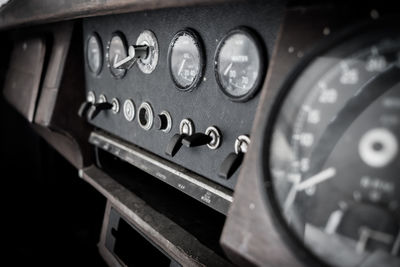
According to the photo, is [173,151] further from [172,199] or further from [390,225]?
[390,225]

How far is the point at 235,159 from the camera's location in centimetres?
75

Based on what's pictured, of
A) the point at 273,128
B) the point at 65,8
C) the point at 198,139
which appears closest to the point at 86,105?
the point at 65,8

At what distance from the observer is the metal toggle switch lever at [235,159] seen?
746 millimetres

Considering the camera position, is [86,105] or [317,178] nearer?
[317,178]

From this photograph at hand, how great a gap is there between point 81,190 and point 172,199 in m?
1.24

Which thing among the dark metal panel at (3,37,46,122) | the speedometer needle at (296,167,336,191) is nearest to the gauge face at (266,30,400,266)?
the speedometer needle at (296,167,336,191)

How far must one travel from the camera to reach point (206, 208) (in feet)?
3.54

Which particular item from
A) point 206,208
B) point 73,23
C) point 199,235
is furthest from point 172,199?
point 73,23

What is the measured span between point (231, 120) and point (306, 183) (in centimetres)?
36

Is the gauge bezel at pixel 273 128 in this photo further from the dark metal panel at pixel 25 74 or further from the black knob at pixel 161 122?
the dark metal panel at pixel 25 74

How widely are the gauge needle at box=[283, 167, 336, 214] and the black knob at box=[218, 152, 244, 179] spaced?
0.27m

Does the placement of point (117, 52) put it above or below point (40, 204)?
above

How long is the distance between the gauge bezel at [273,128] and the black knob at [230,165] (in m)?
0.25

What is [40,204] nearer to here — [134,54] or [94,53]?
[94,53]
